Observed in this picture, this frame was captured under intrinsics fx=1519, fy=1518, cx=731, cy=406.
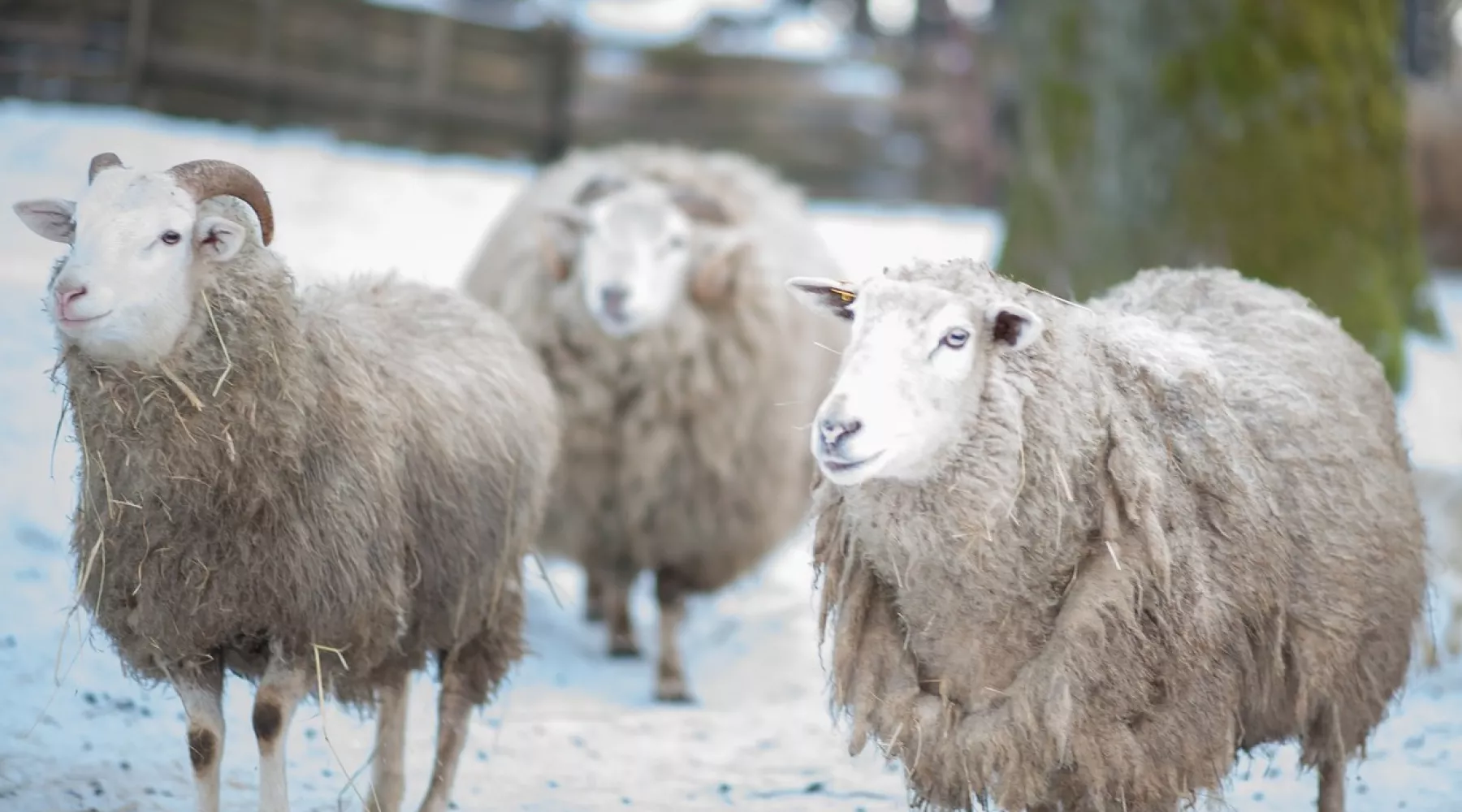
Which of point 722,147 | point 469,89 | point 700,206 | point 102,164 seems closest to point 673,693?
point 700,206

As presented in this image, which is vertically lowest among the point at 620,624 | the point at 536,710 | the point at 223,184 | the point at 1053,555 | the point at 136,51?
the point at 620,624

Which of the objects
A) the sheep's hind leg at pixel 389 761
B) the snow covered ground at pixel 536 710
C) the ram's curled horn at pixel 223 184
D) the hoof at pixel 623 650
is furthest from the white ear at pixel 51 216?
the hoof at pixel 623 650

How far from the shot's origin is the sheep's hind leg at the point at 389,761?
3.97 m

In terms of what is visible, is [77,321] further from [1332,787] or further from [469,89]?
[469,89]

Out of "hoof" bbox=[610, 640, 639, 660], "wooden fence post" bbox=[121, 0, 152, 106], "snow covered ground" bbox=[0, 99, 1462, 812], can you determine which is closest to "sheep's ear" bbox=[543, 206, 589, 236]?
"snow covered ground" bbox=[0, 99, 1462, 812]

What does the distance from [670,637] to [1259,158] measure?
343cm

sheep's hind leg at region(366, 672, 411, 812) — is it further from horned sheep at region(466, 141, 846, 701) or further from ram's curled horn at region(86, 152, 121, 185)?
horned sheep at region(466, 141, 846, 701)

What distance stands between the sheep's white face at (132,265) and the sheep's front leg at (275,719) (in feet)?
2.51

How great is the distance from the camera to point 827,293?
11.2 ft

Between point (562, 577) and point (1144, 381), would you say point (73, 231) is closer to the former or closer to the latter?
point (1144, 381)

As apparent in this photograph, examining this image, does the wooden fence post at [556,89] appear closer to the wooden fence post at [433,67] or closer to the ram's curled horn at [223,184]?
the wooden fence post at [433,67]

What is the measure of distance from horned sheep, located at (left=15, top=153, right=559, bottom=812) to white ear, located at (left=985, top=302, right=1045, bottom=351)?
145 cm

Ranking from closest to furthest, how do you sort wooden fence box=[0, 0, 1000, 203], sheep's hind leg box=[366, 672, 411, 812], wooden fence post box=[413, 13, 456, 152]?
1. sheep's hind leg box=[366, 672, 411, 812]
2. wooden fence box=[0, 0, 1000, 203]
3. wooden fence post box=[413, 13, 456, 152]

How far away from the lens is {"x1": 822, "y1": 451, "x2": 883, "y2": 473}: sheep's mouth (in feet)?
9.55
